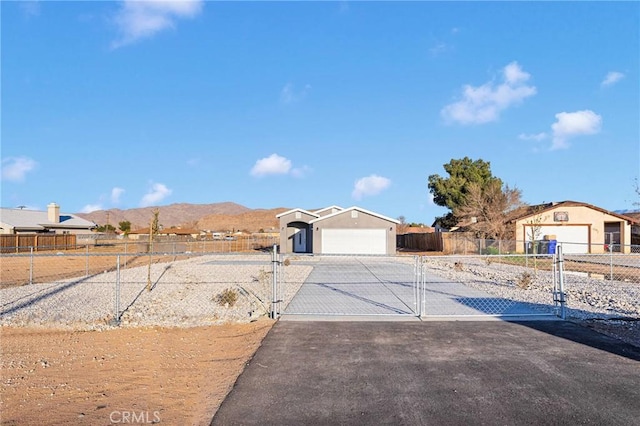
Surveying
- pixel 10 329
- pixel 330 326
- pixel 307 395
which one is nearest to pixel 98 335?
pixel 10 329

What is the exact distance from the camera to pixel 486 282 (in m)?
16.3

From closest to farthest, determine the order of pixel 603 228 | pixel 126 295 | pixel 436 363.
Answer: pixel 436 363 < pixel 126 295 < pixel 603 228

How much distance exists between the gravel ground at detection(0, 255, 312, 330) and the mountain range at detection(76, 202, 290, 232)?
106m

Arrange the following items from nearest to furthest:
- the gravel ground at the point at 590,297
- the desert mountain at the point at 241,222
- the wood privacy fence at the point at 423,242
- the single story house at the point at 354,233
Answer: the gravel ground at the point at 590,297 < the single story house at the point at 354,233 < the wood privacy fence at the point at 423,242 < the desert mountain at the point at 241,222

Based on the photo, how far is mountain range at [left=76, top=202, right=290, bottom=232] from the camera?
12769cm

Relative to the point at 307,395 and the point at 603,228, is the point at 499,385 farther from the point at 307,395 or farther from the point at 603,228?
the point at 603,228

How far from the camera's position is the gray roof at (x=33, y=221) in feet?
176

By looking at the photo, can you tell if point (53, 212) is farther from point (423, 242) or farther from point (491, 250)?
point (491, 250)

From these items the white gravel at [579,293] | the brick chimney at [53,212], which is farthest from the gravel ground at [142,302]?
the brick chimney at [53,212]

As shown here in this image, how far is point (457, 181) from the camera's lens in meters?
49.5

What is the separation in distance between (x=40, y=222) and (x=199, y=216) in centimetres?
12350

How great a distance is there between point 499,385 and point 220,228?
123m

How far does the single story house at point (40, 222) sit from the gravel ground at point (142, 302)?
142 ft

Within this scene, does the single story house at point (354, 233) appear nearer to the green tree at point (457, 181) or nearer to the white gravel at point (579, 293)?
the white gravel at point (579, 293)
